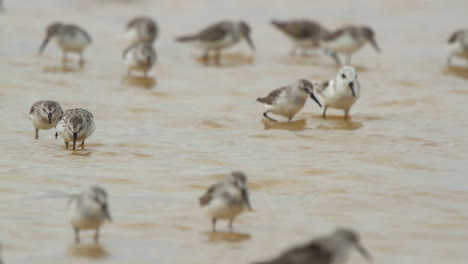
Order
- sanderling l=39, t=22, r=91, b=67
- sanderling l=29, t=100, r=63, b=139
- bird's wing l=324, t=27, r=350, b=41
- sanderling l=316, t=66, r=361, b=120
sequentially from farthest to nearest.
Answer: bird's wing l=324, t=27, r=350, b=41 → sanderling l=39, t=22, r=91, b=67 → sanderling l=316, t=66, r=361, b=120 → sanderling l=29, t=100, r=63, b=139

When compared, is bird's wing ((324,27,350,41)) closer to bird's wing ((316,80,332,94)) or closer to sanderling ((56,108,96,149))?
bird's wing ((316,80,332,94))

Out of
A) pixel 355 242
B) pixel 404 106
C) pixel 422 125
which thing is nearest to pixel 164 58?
pixel 404 106

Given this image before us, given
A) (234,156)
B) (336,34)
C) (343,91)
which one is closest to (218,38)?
(336,34)

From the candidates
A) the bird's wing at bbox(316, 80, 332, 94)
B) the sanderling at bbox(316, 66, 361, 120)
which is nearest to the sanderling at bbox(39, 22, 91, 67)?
the bird's wing at bbox(316, 80, 332, 94)

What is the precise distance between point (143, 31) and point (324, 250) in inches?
689

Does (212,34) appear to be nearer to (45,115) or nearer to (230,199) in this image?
(45,115)

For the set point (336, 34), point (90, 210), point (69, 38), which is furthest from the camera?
point (336, 34)

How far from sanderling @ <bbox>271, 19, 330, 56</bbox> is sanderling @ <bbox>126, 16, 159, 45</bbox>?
3.54 m

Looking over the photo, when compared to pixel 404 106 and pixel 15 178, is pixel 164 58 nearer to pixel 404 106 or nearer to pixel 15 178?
pixel 404 106

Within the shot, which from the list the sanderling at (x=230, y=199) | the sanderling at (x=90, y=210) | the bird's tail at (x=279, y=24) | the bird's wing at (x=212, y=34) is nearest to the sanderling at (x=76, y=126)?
the sanderling at (x=230, y=199)

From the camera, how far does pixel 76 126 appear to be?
12648 mm

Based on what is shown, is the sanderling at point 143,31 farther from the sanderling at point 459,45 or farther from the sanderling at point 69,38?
the sanderling at point 459,45

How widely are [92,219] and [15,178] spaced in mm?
3167

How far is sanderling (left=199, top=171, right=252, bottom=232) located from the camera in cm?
878
